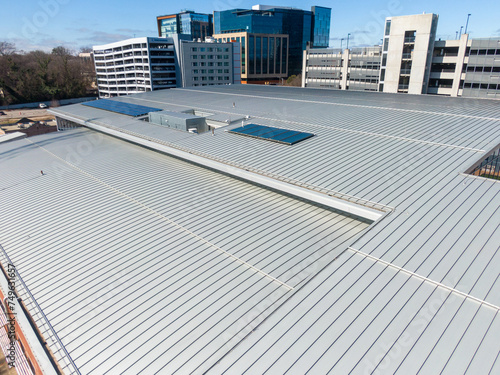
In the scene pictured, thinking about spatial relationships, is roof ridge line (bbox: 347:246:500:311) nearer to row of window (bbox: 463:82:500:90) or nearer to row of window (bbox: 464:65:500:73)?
row of window (bbox: 463:82:500:90)

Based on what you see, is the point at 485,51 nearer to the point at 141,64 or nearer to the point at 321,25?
the point at 141,64

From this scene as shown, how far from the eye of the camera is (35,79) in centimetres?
8644

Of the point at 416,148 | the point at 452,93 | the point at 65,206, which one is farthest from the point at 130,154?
the point at 452,93

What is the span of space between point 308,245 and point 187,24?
149958 mm

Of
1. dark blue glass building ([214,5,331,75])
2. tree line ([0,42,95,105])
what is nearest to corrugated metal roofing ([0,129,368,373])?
tree line ([0,42,95,105])

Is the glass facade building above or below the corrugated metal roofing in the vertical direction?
above

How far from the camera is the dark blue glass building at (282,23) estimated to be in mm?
110938

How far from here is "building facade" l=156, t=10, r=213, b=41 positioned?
137250mm

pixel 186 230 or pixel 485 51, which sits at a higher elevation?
pixel 485 51

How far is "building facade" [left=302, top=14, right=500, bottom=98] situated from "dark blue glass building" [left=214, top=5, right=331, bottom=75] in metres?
58.8

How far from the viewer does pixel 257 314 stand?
809 cm

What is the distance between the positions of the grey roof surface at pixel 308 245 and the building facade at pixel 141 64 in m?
71.1

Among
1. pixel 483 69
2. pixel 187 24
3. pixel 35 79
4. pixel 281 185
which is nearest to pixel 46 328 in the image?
pixel 281 185

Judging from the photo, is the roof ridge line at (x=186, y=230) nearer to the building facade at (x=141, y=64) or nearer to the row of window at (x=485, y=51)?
the row of window at (x=485, y=51)
